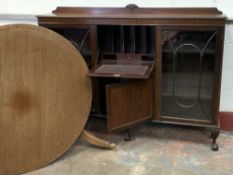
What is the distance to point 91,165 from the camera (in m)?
2.04

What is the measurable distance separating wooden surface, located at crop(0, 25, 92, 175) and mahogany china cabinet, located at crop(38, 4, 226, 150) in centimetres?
17

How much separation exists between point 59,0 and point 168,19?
95 centimetres

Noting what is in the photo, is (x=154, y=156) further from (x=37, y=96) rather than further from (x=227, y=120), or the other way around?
(x=37, y=96)

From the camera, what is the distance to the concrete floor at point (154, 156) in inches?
77.7

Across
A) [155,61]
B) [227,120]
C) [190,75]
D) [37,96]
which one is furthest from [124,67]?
[227,120]

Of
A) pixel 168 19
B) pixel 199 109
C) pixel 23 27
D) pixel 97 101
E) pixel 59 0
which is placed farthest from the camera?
pixel 59 0

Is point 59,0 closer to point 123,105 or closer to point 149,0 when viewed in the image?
point 149,0

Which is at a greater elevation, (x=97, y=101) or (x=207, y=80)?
(x=207, y=80)

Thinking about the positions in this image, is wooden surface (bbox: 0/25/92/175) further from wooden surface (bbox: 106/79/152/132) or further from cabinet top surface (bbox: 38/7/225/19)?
cabinet top surface (bbox: 38/7/225/19)

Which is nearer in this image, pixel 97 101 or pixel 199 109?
pixel 199 109

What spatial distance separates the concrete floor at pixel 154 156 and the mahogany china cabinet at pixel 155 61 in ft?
0.54

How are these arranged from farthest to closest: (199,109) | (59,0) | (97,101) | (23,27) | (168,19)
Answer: (59,0), (97,101), (199,109), (168,19), (23,27)

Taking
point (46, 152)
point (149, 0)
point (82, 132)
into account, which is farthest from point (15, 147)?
point (149, 0)

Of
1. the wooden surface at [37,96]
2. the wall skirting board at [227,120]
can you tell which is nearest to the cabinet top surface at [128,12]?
the wooden surface at [37,96]
